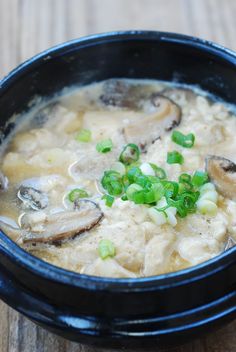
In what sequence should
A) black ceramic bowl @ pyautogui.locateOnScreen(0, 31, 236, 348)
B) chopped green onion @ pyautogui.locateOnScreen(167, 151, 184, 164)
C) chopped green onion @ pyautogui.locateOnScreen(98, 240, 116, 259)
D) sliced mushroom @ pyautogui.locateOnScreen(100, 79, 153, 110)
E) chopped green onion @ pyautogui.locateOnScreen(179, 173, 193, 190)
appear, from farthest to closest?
1. sliced mushroom @ pyautogui.locateOnScreen(100, 79, 153, 110)
2. chopped green onion @ pyautogui.locateOnScreen(167, 151, 184, 164)
3. chopped green onion @ pyautogui.locateOnScreen(179, 173, 193, 190)
4. chopped green onion @ pyautogui.locateOnScreen(98, 240, 116, 259)
5. black ceramic bowl @ pyautogui.locateOnScreen(0, 31, 236, 348)

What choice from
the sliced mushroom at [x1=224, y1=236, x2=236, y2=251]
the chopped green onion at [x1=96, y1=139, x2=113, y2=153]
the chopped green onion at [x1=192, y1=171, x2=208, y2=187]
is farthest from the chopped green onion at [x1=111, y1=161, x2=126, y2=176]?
the sliced mushroom at [x1=224, y1=236, x2=236, y2=251]

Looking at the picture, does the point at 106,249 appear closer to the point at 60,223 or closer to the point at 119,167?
the point at 60,223

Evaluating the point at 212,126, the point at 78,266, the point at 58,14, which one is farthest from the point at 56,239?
the point at 58,14

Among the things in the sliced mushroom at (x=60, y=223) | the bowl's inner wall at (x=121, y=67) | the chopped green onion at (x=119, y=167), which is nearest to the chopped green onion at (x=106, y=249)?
the sliced mushroom at (x=60, y=223)

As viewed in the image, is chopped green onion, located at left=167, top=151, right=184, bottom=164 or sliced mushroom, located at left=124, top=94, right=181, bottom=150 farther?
sliced mushroom, located at left=124, top=94, right=181, bottom=150

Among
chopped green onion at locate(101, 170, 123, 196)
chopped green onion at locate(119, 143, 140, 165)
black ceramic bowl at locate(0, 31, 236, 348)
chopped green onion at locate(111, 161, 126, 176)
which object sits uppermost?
chopped green onion at locate(119, 143, 140, 165)

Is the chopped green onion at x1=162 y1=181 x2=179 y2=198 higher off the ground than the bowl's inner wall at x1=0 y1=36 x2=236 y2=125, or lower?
lower

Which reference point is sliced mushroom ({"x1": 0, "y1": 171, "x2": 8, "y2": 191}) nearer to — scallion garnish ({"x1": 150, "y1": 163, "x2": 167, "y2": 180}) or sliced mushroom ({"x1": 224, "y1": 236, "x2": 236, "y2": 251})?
scallion garnish ({"x1": 150, "y1": 163, "x2": 167, "y2": 180})
